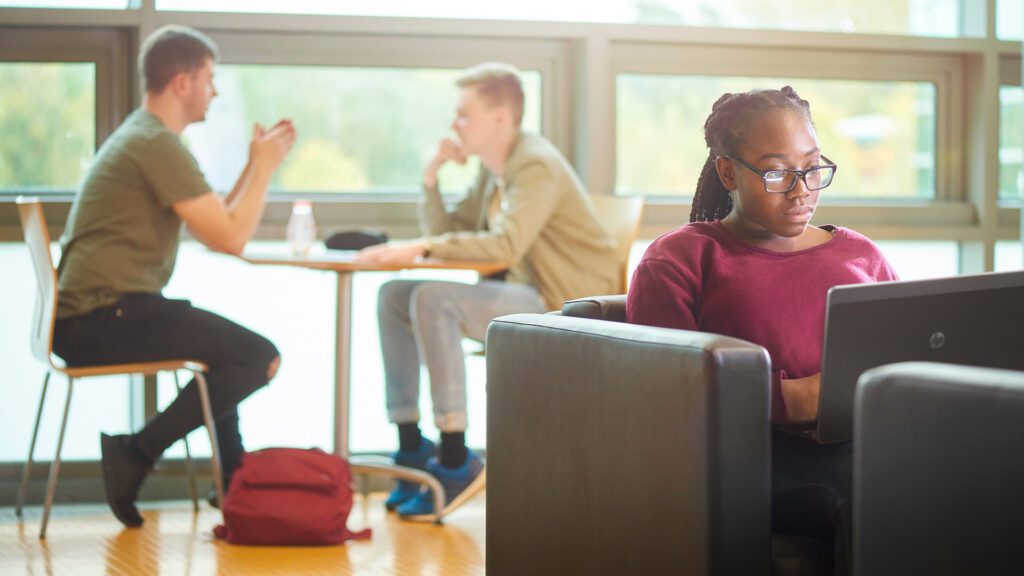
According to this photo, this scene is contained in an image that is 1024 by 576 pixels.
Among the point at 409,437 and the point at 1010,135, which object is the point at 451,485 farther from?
the point at 1010,135

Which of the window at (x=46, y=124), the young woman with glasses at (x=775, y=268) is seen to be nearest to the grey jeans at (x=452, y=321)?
the window at (x=46, y=124)

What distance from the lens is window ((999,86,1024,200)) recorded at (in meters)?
4.59

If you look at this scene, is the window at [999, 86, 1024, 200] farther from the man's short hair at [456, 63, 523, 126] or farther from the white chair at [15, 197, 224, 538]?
the white chair at [15, 197, 224, 538]

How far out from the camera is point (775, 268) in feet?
6.54

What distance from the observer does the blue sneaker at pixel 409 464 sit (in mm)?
3711

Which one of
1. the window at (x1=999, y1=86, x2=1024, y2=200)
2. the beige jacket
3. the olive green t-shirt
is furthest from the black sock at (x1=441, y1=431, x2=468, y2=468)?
the window at (x1=999, y1=86, x2=1024, y2=200)

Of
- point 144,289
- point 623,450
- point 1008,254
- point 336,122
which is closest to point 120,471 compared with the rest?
point 144,289

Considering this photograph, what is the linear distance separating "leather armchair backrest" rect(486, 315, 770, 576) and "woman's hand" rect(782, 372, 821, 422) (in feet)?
0.70

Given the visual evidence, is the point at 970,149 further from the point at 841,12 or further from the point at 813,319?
the point at 813,319

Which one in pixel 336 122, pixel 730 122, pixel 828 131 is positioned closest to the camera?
pixel 730 122

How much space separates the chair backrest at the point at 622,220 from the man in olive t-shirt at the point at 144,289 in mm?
1081

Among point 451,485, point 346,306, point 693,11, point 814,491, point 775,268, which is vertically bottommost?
point 451,485

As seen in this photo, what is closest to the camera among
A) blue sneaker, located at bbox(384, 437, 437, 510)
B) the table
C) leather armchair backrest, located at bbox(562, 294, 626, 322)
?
leather armchair backrest, located at bbox(562, 294, 626, 322)

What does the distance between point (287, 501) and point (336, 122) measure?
144cm
